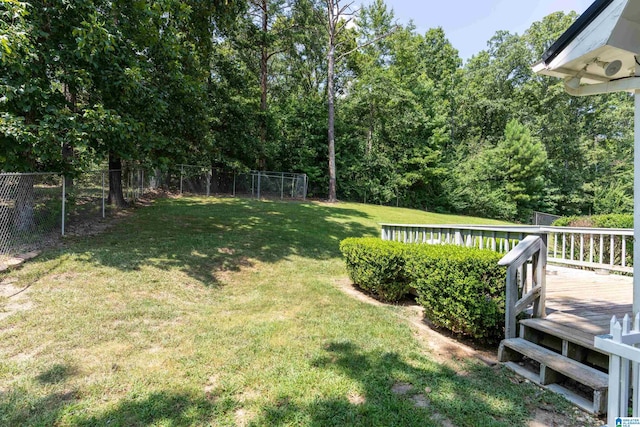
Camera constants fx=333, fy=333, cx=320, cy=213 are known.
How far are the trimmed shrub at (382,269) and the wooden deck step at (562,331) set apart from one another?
1825mm

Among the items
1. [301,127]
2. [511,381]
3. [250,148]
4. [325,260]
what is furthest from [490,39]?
[511,381]

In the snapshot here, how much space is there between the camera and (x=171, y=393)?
2779mm

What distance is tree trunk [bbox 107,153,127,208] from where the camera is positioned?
1103 cm

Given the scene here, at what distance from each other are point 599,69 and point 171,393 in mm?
4619

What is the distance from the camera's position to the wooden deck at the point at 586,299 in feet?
10.8

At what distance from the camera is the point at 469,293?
3520 millimetres

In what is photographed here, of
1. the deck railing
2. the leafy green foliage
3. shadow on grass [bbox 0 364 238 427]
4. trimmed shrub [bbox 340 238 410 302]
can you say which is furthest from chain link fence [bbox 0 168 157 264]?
the leafy green foliage

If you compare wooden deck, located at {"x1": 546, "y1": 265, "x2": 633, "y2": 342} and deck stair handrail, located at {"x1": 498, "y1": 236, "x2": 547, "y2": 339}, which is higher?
deck stair handrail, located at {"x1": 498, "y1": 236, "x2": 547, "y2": 339}

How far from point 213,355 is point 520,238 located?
3888mm

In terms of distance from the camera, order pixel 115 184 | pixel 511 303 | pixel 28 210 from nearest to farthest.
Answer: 1. pixel 511 303
2. pixel 28 210
3. pixel 115 184

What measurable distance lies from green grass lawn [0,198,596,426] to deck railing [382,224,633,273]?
1.77 meters

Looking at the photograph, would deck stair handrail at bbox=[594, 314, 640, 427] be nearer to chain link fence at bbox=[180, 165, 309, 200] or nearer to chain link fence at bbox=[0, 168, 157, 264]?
chain link fence at bbox=[0, 168, 157, 264]

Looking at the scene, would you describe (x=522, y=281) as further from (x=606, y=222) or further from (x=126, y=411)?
(x=606, y=222)

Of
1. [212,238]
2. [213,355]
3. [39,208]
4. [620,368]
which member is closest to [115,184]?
[39,208]
